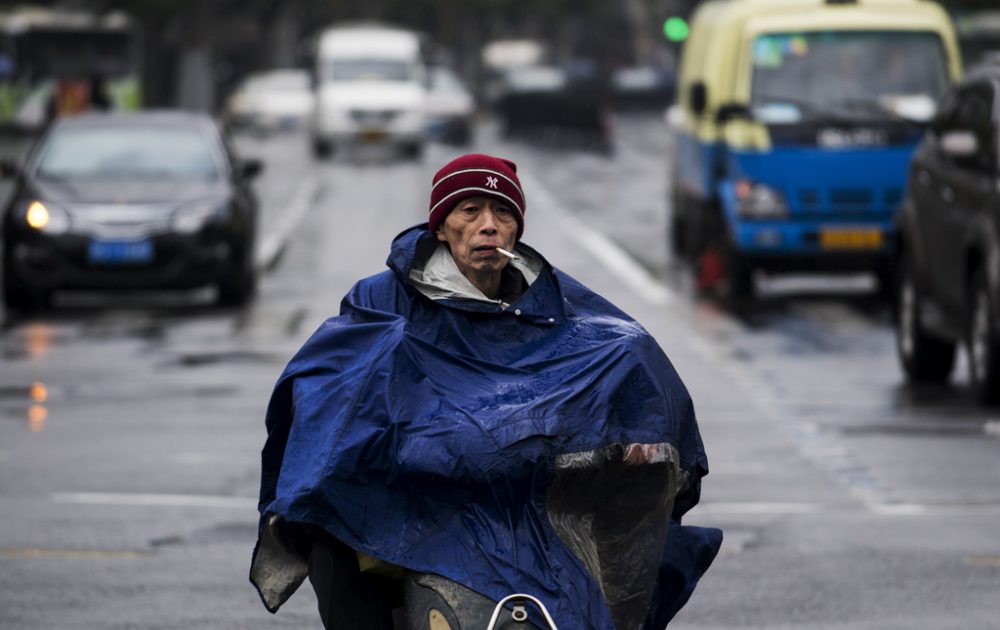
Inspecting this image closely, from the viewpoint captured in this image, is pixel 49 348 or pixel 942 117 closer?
pixel 942 117

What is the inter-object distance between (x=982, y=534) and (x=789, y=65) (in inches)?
419

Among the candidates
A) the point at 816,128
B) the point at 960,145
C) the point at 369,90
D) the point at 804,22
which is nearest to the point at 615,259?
the point at 804,22

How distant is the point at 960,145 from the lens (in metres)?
12.5

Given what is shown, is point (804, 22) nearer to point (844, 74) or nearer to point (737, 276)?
point (844, 74)

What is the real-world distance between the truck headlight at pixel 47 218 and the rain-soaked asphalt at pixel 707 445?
2.15ft

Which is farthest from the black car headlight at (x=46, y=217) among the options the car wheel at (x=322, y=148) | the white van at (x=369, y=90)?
the car wheel at (x=322, y=148)

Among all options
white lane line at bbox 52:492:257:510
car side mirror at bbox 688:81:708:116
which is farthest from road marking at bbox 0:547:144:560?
car side mirror at bbox 688:81:708:116

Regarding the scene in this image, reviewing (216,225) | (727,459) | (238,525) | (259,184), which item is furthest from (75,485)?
(259,184)

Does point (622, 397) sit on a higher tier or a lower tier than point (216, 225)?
higher

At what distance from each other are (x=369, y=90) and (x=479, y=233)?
45677mm

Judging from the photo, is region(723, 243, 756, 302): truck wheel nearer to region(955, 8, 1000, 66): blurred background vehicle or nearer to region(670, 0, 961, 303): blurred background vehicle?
region(670, 0, 961, 303): blurred background vehicle

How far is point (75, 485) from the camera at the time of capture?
1001 centimetres

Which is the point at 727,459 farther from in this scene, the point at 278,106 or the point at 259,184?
the point at 278,106

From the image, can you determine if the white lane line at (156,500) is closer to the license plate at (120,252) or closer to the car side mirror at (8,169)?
the license plate at (120,252)
